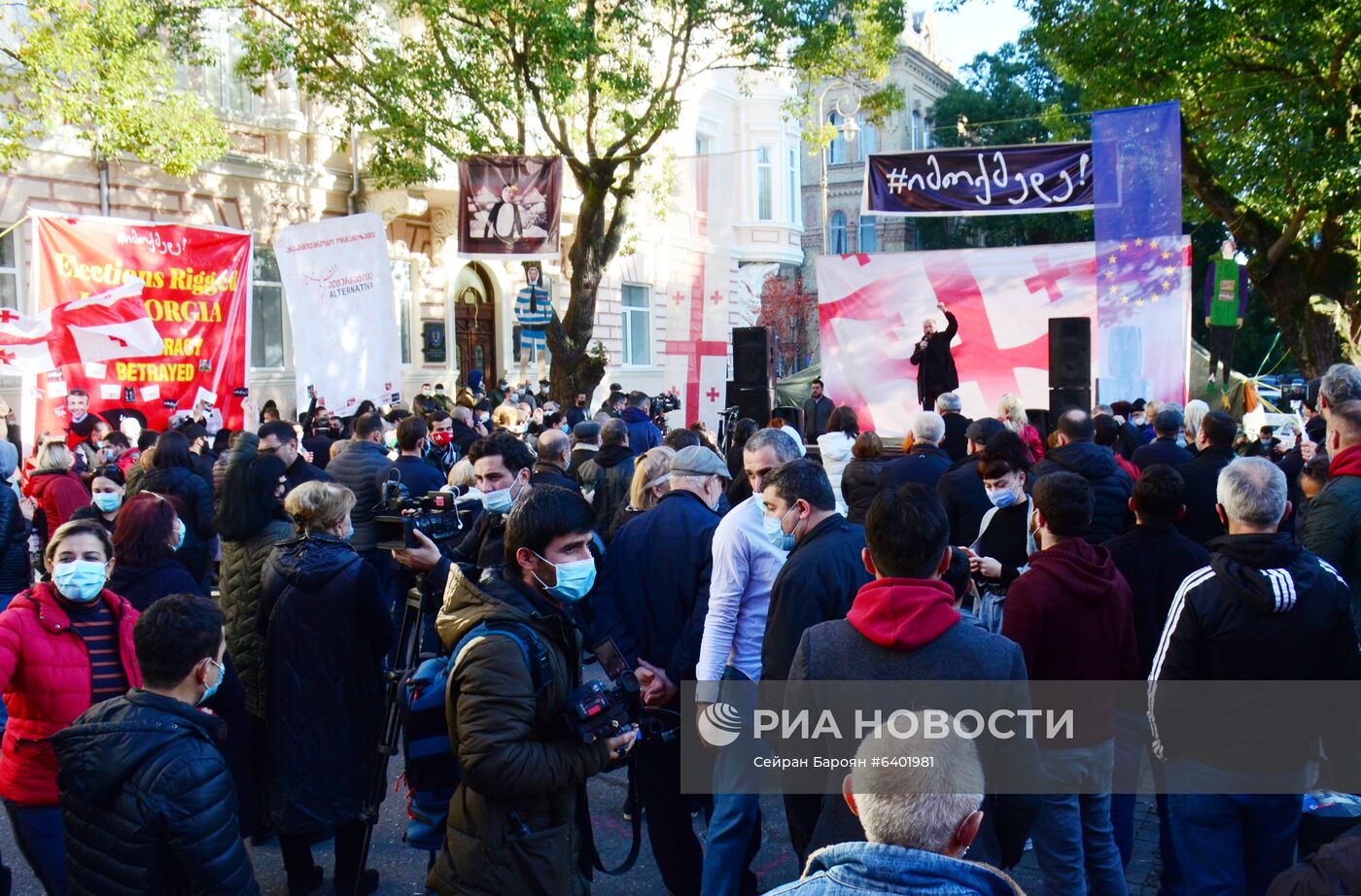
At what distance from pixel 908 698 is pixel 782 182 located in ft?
94.4

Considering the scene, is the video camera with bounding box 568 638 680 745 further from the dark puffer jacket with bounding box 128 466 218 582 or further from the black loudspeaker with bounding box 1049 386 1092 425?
the black loudspeaker with bounding box 1049 386 1092 425

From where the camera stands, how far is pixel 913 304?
1645 cm

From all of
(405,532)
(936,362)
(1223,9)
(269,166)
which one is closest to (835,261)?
(936,362)

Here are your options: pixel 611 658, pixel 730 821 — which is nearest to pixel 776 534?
pixel 611 658

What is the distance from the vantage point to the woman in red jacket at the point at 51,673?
3617 millimetres

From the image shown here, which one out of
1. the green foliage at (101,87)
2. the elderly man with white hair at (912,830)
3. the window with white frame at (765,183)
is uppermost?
the window with white frame at (765,183)

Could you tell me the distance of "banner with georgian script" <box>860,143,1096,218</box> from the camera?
43.1 feet

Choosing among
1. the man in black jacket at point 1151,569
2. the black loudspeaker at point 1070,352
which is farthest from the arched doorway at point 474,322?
the man in black jacket at point 1151,569

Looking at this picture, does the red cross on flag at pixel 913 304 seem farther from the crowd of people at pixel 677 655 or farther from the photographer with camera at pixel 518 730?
the photographer with camera at pixel 518 730

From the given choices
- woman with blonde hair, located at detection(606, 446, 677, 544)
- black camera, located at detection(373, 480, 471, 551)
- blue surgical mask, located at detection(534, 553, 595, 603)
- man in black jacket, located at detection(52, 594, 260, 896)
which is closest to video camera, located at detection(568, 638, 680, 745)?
blue surgical mask, located at detection(534, 553, 595, 603)

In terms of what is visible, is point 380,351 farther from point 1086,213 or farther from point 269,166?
point 1086,213

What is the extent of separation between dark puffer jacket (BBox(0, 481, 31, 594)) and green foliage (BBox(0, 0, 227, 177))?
6884 millimetres

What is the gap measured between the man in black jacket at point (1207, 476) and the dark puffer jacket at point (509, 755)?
4.86 m

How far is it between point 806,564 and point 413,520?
4.71ft
